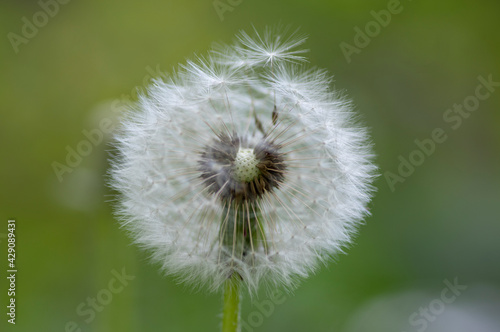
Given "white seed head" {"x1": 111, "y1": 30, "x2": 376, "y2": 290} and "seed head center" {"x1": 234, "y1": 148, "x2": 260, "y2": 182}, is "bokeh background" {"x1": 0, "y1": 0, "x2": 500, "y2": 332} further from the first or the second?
"seed head center" {"x1": 234, "y1": 148, "x2": 260, "y2": 182}

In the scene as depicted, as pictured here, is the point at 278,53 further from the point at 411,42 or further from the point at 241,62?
the point at 411,42

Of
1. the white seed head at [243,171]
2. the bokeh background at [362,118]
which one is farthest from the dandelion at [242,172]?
the bokeh background at [362,118]

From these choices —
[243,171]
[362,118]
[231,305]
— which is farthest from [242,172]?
[362,118]

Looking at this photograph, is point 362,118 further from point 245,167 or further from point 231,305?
point 231,305

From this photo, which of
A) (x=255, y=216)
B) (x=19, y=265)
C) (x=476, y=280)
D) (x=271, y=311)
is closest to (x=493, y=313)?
(x=476, y=280)

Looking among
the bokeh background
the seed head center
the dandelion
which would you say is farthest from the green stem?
the bokeh background

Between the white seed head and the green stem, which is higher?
the white seed head

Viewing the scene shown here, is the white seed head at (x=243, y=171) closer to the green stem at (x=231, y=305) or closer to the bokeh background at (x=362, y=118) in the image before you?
the green stem at (x=231, y=305)
